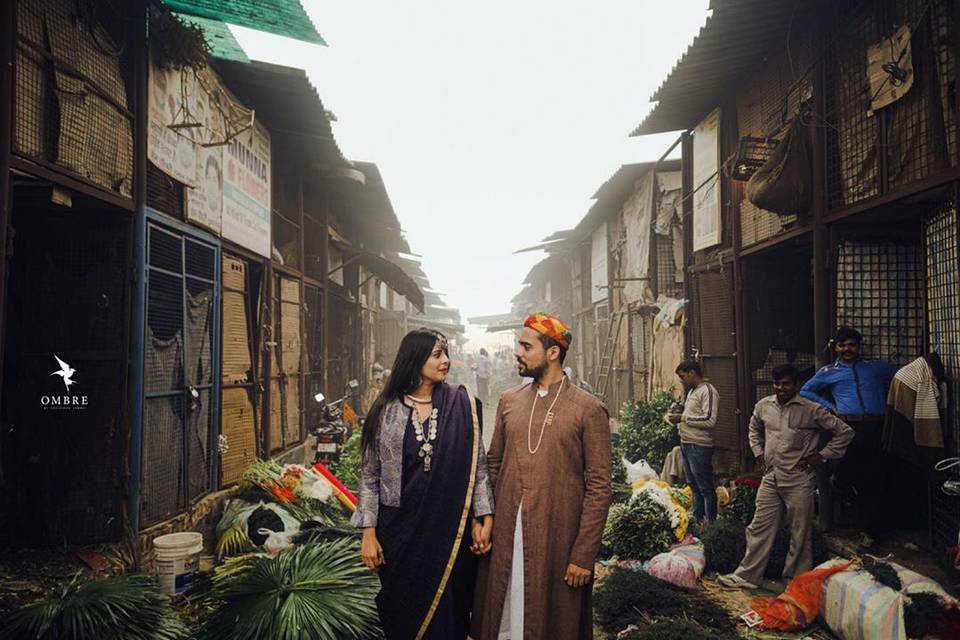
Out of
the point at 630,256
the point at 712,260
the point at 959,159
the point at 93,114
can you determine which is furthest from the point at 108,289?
the point at 630,256

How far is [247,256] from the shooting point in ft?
28.2

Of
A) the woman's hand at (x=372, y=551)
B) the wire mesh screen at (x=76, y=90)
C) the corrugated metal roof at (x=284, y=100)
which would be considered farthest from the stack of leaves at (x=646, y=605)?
the corrugated metal roof at (x=284, y=100)

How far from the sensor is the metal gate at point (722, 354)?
8.95m

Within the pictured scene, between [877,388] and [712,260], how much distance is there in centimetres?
443

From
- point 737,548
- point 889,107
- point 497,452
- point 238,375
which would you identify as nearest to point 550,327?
point 497,452

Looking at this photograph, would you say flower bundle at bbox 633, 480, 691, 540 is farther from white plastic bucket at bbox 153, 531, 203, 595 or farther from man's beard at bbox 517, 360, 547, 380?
white plastic bucket at bbox 153, 531, 203, 595

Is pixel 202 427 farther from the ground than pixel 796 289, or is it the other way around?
pixel 796 289

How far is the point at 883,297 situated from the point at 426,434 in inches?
202

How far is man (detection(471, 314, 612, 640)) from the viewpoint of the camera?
3.11 meters

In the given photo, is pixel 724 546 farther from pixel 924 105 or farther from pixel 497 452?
pixel 924 105

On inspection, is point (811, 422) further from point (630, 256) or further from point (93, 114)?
point (630, 256)

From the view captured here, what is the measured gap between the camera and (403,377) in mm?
3328

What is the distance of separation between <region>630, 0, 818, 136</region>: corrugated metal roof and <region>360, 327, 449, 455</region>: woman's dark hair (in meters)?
5.43

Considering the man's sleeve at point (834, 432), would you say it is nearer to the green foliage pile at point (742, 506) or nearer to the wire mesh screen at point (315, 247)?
the green foliage pile at point (742, 506)
